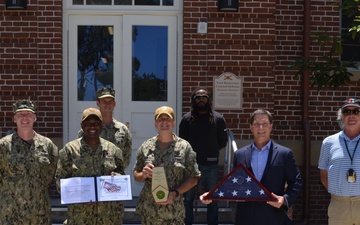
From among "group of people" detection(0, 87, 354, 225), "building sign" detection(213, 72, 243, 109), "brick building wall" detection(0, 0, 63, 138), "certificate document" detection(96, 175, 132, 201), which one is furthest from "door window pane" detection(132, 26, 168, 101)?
"certificate document" detection(96, 175, 132, 201)

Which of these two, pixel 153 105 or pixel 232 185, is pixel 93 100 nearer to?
pixel 153 105

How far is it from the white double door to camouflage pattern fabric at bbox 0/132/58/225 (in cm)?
345

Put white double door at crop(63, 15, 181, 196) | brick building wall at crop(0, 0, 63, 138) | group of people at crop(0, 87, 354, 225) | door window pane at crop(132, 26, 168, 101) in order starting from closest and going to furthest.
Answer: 1. group of people at crop(0, 87, 354, 225)
2. brick building wall at crop(0, 0, 63, 138)
3. white double door at crop(63, 15, 181, 196)
4. door window pane at crop(132, 26, 168, 101)

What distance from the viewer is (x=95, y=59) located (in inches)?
357

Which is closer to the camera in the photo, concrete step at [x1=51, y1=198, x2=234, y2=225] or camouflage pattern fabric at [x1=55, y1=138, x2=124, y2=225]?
camouflage pattern fabric at [x1=55, y1=138, x2=124, y2=225]

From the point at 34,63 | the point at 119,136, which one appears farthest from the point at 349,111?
the point at 34,63

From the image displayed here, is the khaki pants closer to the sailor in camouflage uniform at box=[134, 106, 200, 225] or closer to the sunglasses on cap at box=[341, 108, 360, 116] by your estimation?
the sunglasses on cap at box=[341, 108, 360, 116]

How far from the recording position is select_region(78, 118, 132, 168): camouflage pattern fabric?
6211 millimetres

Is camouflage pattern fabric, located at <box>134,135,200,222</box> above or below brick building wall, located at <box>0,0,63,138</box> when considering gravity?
below

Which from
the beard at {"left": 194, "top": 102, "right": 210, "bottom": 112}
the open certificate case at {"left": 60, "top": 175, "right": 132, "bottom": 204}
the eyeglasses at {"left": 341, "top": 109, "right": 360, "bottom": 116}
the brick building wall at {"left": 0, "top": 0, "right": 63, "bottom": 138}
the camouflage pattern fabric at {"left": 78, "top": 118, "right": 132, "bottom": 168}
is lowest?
the open certificate case at {"left": 60, "top": 175, "right": 132, "bottom": 204}

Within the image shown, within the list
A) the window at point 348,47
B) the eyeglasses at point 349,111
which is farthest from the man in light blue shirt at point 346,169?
the window at point 348,47

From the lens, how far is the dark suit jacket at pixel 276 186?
509 cm

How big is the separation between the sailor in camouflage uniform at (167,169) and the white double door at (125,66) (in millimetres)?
3496

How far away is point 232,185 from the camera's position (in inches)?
203
